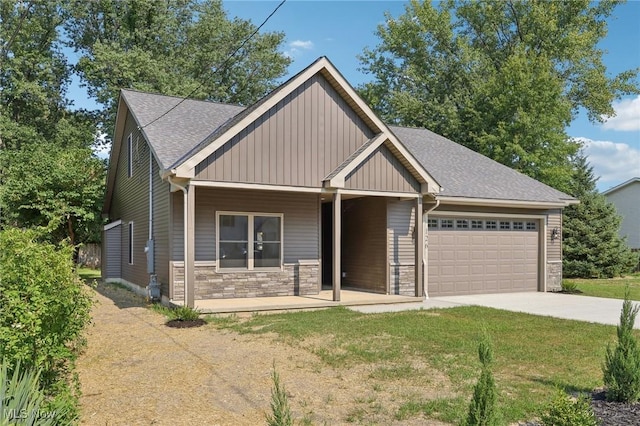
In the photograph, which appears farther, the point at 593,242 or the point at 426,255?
the point at 593,242

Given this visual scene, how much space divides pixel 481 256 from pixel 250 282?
7153mm

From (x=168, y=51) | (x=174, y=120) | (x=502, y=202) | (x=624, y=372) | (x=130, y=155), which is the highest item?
(x=168, y=51)

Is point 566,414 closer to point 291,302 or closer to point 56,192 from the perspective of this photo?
point 291,302

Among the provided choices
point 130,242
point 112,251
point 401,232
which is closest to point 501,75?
point 401,232

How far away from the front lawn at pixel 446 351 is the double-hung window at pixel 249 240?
2554 millimetres

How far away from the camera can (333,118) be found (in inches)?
492

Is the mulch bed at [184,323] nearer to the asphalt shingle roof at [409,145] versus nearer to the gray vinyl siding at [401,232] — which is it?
the asphalt shingle roof at [409,145]

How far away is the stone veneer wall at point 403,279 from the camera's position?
535 inches

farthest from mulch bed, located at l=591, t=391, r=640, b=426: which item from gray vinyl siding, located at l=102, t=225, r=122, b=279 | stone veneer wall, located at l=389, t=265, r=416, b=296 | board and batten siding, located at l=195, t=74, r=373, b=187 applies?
gray vinyl siding, located at l=102, t=225, r=122, b=279

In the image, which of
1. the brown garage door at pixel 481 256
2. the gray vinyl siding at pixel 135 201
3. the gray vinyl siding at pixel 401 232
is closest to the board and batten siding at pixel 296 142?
the gray vinyl siding at pixel 401 232

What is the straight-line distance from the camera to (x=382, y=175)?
12.5 metres

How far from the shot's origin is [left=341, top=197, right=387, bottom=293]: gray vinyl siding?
1382cm

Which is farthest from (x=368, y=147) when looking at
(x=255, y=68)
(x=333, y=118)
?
(x=255, y=68)

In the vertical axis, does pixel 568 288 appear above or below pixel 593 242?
below
